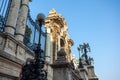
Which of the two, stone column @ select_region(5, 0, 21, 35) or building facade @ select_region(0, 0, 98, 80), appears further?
stone column @ select_region(5, 0, 21, 35)

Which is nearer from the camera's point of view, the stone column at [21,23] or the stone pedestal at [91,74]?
the stone column at [21,23]

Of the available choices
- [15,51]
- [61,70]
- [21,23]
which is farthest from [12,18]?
[61,70]

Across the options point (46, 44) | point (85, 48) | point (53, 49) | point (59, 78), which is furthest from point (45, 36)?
point (85, 48)

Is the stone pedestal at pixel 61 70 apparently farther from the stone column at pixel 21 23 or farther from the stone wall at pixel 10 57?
the stone column at pixel 21 23

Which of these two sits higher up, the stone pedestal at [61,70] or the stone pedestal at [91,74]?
the stone pedestal at [91,74]

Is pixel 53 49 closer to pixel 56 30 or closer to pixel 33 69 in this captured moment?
pixel 56 30

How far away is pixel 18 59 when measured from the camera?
8305 mm

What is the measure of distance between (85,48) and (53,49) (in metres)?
8.80

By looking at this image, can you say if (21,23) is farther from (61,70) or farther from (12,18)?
(61,70)

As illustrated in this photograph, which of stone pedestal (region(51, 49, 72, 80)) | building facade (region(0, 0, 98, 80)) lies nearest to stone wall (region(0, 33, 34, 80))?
building facade (region(0, 0, 98, 80))

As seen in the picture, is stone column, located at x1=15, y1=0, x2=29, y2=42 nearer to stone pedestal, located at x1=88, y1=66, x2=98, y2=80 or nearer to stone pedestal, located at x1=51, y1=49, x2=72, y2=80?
stone pedestal, located at x1=51, y1=49, x2=72, y2=80

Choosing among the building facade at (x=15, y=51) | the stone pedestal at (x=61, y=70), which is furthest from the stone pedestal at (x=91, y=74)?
the stone pedestal at (x=61, y=70)

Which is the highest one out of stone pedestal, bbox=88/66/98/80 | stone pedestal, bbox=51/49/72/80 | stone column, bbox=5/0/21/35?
stone column, bbox=5/0/21/35

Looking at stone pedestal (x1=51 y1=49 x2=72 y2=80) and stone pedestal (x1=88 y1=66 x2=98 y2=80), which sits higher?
stone pedestal (x1=88 y1=66 x2=98 y2=80)
